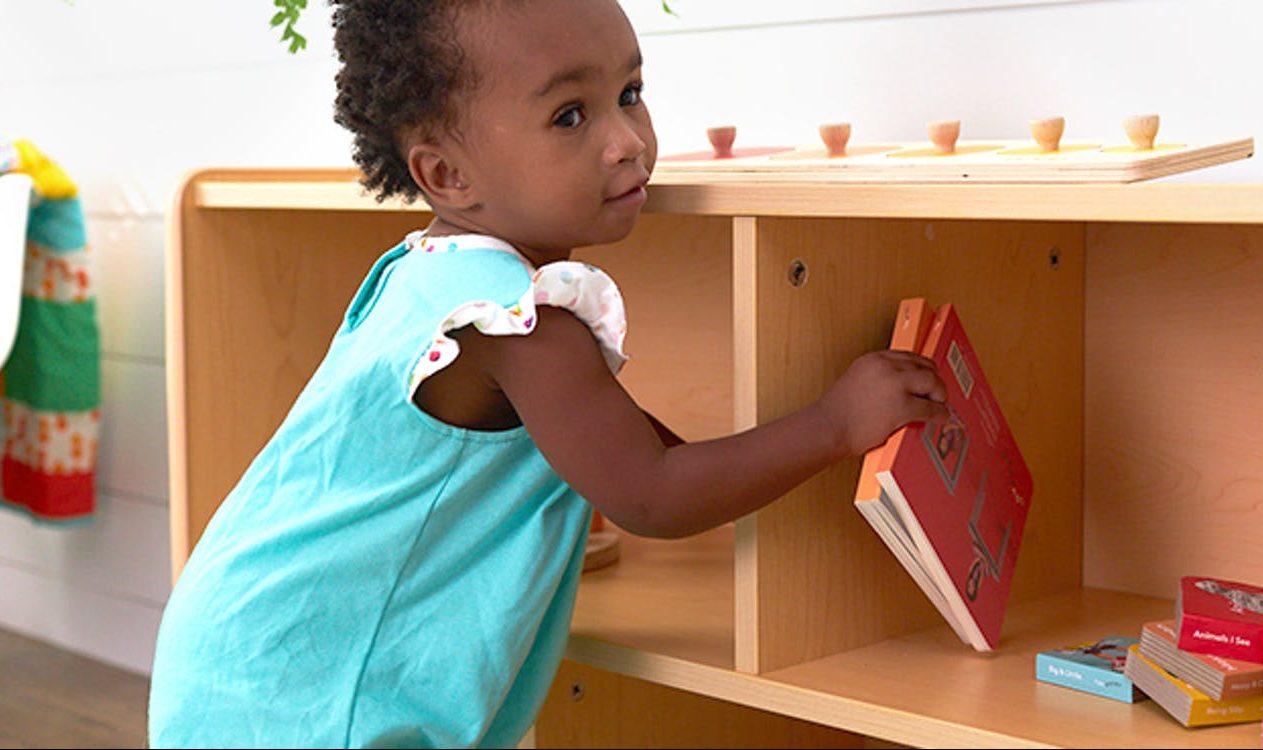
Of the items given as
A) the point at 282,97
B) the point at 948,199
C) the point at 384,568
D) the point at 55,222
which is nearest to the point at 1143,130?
the point at 948,199

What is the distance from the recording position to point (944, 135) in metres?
1.11

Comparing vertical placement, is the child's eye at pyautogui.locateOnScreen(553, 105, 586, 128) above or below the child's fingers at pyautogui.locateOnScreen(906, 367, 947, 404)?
above

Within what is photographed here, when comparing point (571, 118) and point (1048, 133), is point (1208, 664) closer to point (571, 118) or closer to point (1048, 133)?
point (1048, 133)

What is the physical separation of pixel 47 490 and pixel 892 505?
1497 millimetres

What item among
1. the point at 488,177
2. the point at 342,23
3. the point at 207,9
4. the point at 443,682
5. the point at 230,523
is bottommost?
the point at 443,682

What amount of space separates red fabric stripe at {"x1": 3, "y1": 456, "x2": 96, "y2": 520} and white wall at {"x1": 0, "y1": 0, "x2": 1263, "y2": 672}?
0.12 ft

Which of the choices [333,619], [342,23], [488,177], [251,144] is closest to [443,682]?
[333,619]

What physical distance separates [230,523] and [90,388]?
43.7 inches

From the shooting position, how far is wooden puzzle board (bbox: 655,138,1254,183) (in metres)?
0.95

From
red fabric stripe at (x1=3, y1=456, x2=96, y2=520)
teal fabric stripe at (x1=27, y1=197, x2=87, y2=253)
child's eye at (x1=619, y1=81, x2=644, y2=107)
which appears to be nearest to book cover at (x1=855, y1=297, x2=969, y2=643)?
child's eye at (x1=619, y1=81, x2=644, y2=107)

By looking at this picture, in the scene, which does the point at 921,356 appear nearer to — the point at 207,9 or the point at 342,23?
the point at 342,23

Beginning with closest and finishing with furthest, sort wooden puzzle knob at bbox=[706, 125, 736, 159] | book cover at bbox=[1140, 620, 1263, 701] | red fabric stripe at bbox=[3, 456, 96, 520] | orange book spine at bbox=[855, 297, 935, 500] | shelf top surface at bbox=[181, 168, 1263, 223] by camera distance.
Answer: shelf top surface at bbox=[181, 168, 1263, 223]
book cover at bbox=[1140, 620, 1263, 701]
orange book spine at bbox=[855, 297, 935, 500]
wooden puzzle knob at bbox=[706, 125, 736, 159]
red fabric stripe at bbox=[3, 456, 96, 520]

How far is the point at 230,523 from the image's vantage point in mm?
1153

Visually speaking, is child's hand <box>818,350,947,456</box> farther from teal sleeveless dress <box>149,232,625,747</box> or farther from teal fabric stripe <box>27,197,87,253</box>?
teal fabric stripe <box>27,197,87,253</box>
